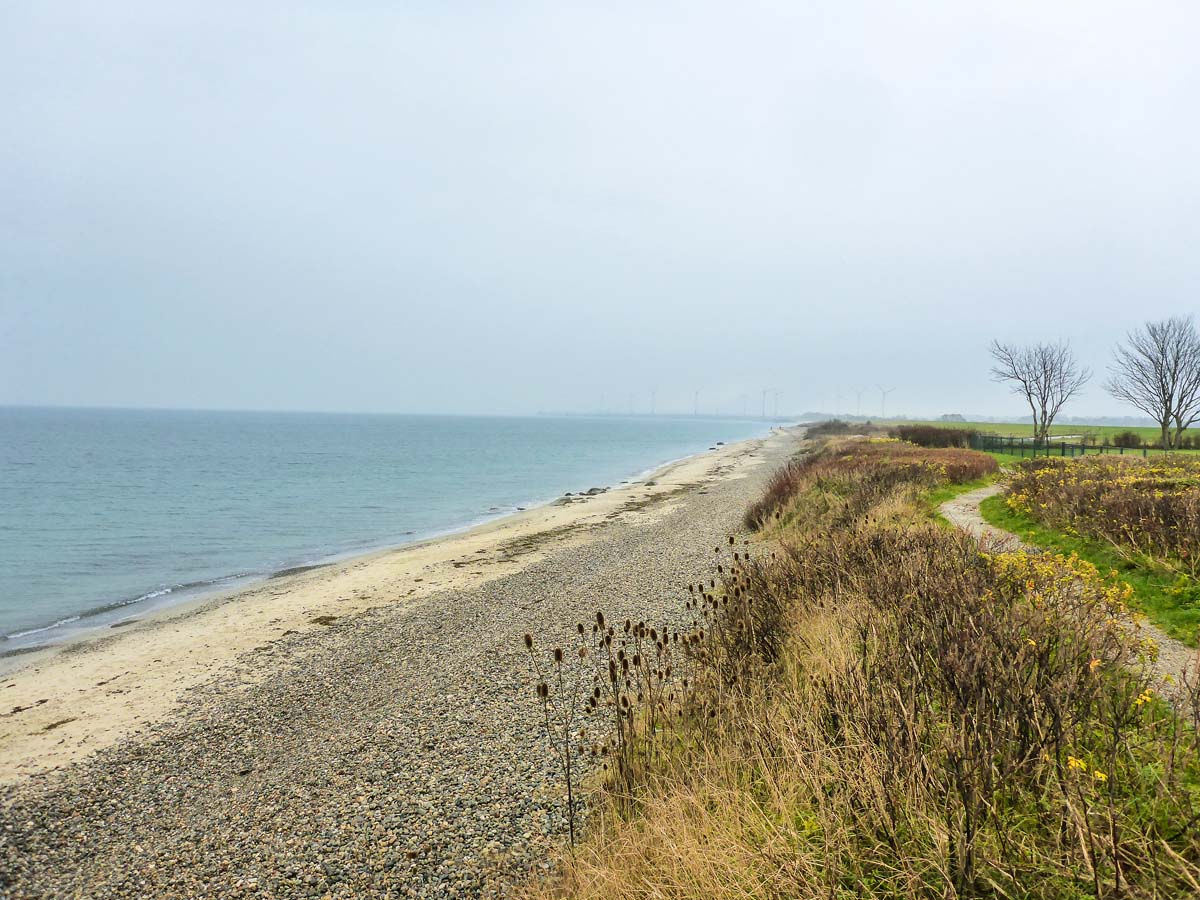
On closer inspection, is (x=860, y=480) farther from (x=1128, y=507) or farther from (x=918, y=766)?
(x=918, y=766)

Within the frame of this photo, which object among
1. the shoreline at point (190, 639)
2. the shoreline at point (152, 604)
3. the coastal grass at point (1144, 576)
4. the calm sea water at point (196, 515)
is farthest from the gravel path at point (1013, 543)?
the calm sea water at point (196, 515)

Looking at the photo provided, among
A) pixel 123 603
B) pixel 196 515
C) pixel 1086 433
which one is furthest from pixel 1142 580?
pixel 1086 433

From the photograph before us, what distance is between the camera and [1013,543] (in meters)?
12.3

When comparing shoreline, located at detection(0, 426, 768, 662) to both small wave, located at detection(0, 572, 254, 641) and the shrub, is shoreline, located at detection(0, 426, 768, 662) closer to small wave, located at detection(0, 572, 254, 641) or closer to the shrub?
small wave, located at detection(0, 572, 254, 641)

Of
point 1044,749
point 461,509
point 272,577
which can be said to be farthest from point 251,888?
point 461,509

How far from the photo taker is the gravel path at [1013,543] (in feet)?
20.0

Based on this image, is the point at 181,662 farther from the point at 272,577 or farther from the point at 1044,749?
the point at 1044,749

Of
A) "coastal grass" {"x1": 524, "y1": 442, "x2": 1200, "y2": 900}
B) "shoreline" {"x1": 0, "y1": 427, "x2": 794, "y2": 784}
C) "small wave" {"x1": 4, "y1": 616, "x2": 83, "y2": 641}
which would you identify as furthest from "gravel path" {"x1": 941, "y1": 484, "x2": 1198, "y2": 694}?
"small wave" {"x1": 4, "y1": 616, "x2": 83, "y2": 641}

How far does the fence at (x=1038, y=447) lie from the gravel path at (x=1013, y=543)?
17.8m

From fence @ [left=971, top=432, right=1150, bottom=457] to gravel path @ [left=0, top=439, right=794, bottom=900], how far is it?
3501 centimetres

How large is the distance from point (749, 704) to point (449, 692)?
17.2 ft

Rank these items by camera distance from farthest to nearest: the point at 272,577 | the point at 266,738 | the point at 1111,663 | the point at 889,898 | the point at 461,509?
the point at 461,509 → the point at 272,577 → the point at 266,738 → the point at 1111,663 → the point at 889,898

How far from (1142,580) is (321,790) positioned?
11852mm

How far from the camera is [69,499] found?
37.7 m
